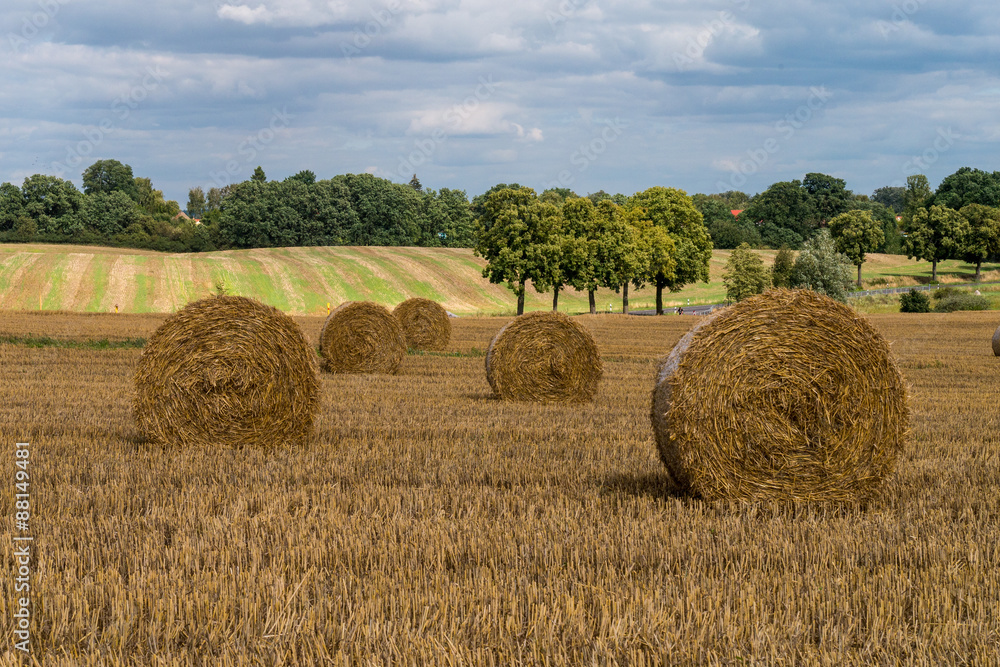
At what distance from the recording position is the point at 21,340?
2705 cm

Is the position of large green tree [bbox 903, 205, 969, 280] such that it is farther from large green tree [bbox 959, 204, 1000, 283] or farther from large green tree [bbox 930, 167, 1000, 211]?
large green tree [bbox 930, 167, 1000, 211]

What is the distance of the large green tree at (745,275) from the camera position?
66812 mm

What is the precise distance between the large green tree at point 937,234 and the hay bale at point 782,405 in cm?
9194

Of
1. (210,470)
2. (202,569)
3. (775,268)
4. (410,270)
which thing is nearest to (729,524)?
(202,569)

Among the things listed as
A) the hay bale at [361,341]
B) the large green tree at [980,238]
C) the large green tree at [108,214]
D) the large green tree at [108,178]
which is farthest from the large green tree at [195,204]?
the hay bale at [361,341]

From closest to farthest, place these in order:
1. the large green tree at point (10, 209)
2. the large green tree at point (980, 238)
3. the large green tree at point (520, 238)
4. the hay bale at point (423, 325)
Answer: the hay bale at point (423, 325) → the large green tree at point (520, 238) → the large green tree at point (980, 238) → the large green tree at point (10, 209)

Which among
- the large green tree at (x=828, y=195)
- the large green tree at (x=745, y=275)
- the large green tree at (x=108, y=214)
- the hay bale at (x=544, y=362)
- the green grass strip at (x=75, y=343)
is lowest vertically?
the green grass strip at (x=75, y=343)

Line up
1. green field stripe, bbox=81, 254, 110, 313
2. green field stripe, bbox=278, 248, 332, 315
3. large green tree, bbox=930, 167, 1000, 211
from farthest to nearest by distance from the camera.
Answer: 1. large green tree, bbox=930, 167, 1000, 211
2. green field stripe, bbox=278, 248, 332, 315
3. green field stripe, bbox=81, 254, 110, 313

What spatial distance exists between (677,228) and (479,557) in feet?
205

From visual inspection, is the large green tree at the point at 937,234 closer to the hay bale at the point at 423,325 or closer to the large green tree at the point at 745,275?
the large green tree at the point at 745,275

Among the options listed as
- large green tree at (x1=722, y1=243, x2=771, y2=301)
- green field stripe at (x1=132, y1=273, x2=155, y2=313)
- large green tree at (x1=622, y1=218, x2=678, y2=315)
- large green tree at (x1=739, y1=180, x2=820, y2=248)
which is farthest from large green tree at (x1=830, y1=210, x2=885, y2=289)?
green field stripe at (x1=132, y1=273, x2=155, y2=313)

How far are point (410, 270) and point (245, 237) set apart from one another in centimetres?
2372

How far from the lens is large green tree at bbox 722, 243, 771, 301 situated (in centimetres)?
6681

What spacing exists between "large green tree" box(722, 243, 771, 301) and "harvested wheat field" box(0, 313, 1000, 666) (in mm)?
56754
